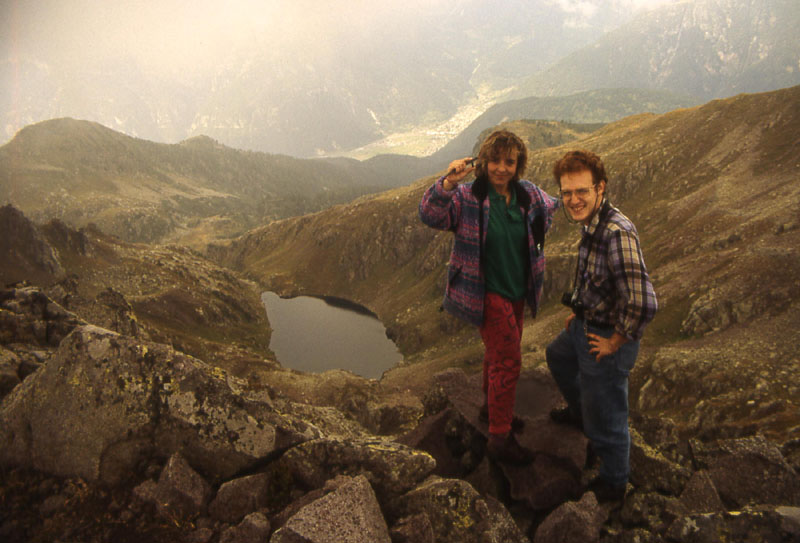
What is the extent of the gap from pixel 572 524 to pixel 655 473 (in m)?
2.71

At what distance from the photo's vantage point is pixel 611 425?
24.0 feet

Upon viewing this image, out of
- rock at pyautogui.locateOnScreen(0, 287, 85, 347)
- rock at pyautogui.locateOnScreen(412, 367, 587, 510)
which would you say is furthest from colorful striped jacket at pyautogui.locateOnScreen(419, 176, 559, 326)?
rock at pyautogui.locateOnScreen(0, 287, 85, 347)

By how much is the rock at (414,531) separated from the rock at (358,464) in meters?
0.75

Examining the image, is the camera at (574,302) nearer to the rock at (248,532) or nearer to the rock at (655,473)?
the rock at (655,473)

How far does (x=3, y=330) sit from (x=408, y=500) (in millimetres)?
12896

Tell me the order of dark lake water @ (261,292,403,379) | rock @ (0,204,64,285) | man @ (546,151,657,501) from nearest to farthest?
1. man @ (546,151,657,501)
2. rock @ (0,204,64,285)
3. dark lake water @ (261,292,403,379)

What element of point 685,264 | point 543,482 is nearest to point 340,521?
point 543,482

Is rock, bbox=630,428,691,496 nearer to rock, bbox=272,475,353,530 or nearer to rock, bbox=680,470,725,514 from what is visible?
rock, bbox=680,470,725,514

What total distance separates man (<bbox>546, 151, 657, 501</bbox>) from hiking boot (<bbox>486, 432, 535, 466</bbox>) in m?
1.50

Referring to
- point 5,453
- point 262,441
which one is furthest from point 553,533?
point 5,453

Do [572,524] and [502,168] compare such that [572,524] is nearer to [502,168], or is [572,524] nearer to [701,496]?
[701,496]

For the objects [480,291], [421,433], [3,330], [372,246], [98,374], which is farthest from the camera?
[372,246]

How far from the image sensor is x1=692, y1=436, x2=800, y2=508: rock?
7.50m

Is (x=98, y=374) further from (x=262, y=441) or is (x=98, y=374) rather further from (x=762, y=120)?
(x=762, y=120)
